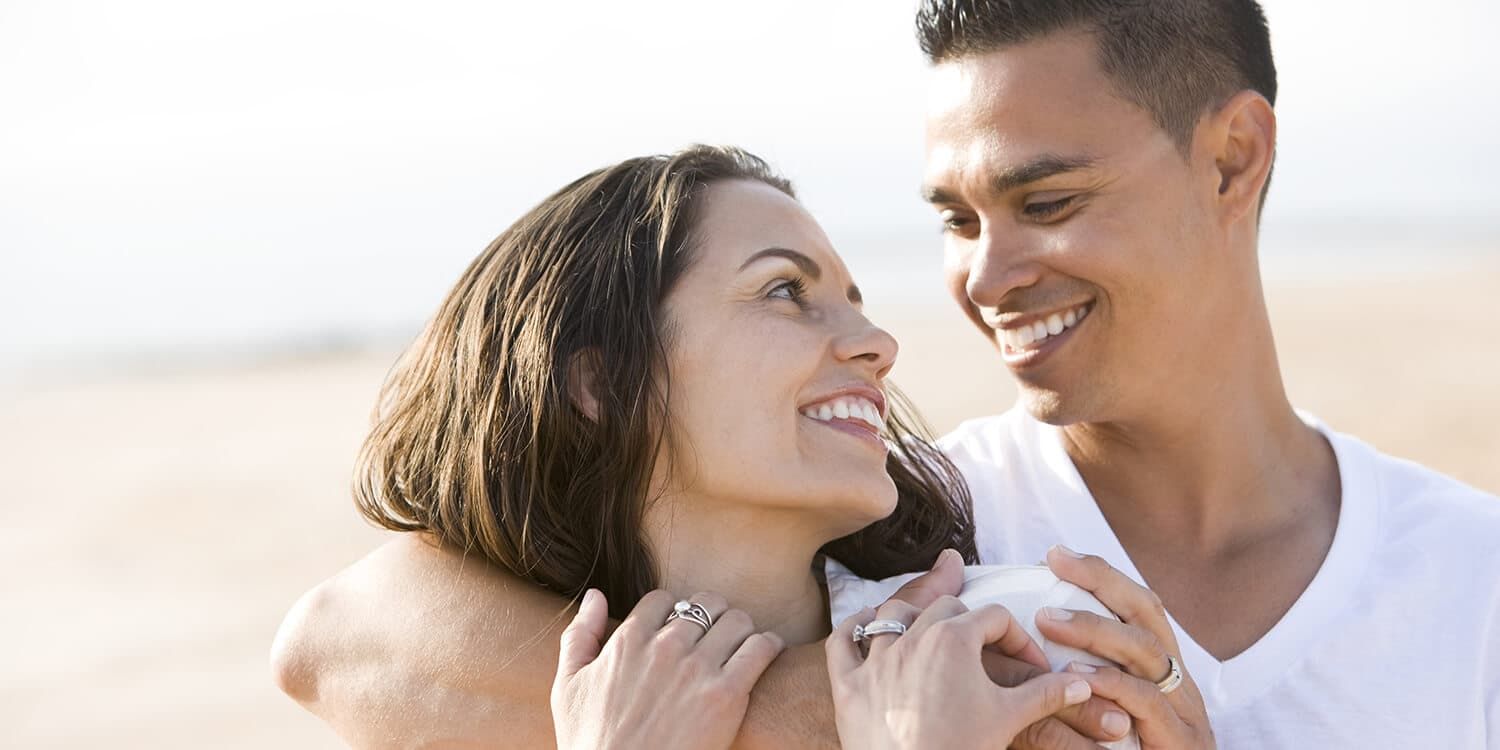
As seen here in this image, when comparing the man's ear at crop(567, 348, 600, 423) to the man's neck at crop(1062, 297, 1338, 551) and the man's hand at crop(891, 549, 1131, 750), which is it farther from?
the man's neck at crop(1062, 297, 1338, 551)

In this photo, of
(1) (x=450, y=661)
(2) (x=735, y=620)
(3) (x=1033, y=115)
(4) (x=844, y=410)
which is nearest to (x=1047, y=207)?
(3) (x=1033, y=115)

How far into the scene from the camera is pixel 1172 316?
10.8 feet

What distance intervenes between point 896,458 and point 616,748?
1.21 metres

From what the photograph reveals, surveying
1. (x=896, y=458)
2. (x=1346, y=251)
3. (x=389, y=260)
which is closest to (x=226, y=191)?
(x=389, y=260)

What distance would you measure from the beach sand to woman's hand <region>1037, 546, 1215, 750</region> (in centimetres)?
612

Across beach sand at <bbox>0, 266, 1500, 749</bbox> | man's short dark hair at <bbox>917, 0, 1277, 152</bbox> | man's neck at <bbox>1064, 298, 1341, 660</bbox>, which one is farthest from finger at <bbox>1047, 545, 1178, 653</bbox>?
beach sand at <bbox>0, 266, 1500, 749</bbox>

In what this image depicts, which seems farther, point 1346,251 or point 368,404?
point 1346,251

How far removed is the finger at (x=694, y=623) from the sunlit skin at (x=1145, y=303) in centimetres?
103

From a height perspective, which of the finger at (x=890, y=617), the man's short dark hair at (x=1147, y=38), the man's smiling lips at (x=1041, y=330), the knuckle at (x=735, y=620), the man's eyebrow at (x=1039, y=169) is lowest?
the knuckle at (x=735, y=620)

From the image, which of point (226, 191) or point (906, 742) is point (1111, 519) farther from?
point (226, 191)

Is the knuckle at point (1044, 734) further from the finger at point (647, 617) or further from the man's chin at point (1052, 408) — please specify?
the man's chin at point (1052, 408)

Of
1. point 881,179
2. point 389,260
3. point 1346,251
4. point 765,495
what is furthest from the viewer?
point 881,179

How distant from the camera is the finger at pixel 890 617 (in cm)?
231

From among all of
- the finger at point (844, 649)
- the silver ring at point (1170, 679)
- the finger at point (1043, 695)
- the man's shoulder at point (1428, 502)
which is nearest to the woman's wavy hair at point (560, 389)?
the finger at point (844, 649)
